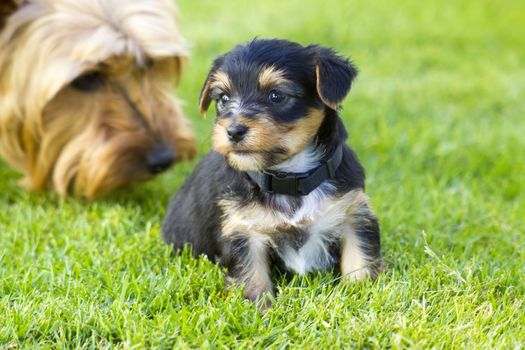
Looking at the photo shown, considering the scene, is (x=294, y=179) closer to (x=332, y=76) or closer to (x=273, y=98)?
(x=273, y=98)

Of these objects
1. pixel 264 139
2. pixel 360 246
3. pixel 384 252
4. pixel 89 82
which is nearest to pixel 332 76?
pixel 264 139

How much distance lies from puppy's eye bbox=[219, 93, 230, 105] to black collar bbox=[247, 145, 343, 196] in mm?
401

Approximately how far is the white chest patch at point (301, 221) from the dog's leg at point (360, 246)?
4 centimetres

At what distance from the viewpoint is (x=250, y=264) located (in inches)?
150

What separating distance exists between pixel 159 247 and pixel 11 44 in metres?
2.08

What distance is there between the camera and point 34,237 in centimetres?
502

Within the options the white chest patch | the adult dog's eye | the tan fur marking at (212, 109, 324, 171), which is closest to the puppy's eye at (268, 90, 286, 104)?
the tan fur marking at (212, 109, 324, 171)

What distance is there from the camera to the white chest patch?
378 cm

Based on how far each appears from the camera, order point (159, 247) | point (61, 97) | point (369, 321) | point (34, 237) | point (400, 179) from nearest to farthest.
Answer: point (369, 321)
point (159, 247)
point (34, 237)
point (61, 97)
point (400, 179)

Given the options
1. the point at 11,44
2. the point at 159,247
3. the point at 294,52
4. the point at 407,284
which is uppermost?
the point at 294,52

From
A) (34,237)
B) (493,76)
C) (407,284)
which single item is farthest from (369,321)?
(493,76)

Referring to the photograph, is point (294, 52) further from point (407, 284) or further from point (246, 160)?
point (407, 284)

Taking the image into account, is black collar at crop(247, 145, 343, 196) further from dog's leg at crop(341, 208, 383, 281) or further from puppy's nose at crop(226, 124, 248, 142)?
puppy's nose at crop(226, 124, 248, 142)

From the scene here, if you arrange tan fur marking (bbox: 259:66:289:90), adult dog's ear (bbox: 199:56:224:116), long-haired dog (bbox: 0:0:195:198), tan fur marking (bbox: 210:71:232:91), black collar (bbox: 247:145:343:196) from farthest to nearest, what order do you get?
1. long-haired dog (bbox: 0:0:195:198)
2. adult dog's ear (bbox: 199:56:224:116)
3. black collar (bbox: 247:145:343:196)
4. tan fur marking (bbox: 210:71:232:91)
5. tan fur marking (bbox: 259:66:289:90)
